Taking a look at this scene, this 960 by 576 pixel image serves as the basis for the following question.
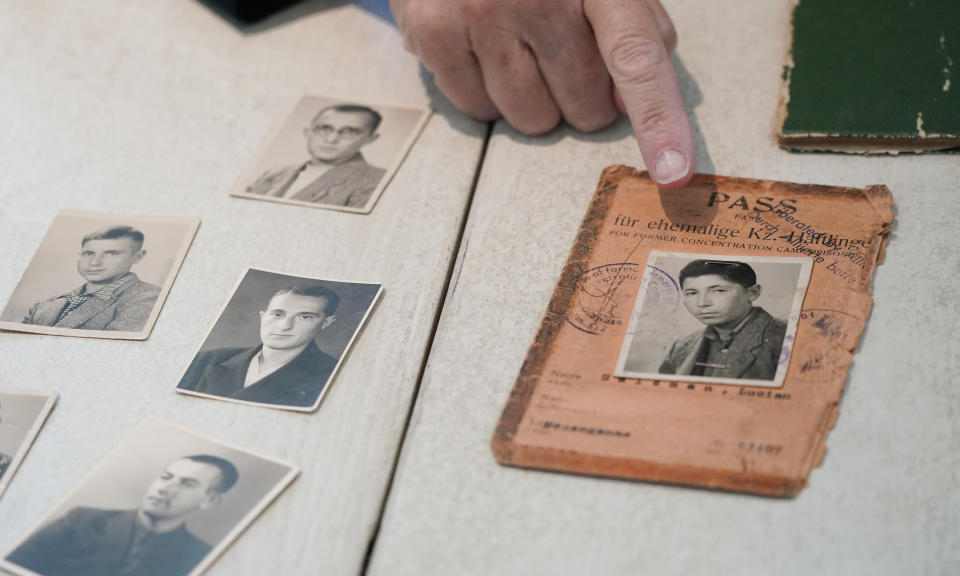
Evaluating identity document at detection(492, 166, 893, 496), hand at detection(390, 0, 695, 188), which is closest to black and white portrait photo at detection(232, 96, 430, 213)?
hand at detection(390, 0, 695, 188)

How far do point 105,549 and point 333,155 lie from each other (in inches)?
24.3

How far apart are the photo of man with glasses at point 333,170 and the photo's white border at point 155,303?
11 cm

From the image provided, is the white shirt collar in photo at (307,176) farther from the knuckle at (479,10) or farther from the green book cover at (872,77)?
the green book cover at (872,77)

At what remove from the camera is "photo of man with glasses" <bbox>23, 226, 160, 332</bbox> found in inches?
38.5

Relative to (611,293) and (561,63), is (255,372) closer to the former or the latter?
(611,293)

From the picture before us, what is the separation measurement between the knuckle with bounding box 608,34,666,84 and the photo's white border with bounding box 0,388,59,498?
790mm

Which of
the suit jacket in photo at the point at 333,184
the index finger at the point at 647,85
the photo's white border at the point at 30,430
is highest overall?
the index finger at the point at 647,85

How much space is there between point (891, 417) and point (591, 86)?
0.59 meters

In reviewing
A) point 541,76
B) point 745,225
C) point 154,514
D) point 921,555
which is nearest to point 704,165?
point 745,225

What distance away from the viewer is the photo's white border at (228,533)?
76 centimetres

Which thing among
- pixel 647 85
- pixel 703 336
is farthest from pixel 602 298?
pixel 647 85

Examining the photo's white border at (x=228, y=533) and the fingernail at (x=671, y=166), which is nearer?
the photo's white border at (x=228, y=533)

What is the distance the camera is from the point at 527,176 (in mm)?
1130

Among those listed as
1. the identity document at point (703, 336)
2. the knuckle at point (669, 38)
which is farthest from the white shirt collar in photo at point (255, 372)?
the knuckle at point (669, 38)
